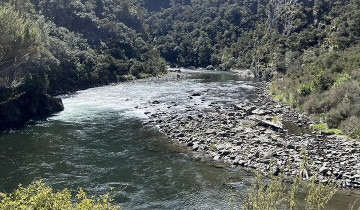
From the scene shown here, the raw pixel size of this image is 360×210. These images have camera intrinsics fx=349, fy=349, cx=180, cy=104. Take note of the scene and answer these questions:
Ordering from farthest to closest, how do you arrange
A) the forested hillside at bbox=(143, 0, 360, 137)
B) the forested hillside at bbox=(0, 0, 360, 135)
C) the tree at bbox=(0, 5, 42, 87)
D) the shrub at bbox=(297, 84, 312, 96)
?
1. the shrub at bbox=(297, 84, 312, 96)
2. the forested hillside at bbox=(0, 0, 360, 135)
3. the forested hillside at bbox=(143, 0, 360, 137)
4. the tree at bbox=(0, 5, 42, 87)

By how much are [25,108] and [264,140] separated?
3419 cm

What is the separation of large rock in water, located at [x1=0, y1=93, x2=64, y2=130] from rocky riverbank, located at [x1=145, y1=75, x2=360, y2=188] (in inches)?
A: 609

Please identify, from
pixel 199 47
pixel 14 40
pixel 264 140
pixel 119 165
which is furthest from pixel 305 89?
pixel 199 47

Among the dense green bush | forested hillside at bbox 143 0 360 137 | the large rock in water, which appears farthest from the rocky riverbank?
the large rock in water

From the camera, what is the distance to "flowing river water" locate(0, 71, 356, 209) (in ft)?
78.6

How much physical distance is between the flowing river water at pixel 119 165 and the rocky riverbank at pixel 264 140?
2.07 metres

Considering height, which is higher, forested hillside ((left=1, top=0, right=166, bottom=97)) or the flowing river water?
forested hillside ((left=1, top=0, right=166, bottom=97))

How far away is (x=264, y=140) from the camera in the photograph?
3597cm

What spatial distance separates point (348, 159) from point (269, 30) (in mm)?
112906

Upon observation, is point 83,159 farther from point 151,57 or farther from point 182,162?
point 151,57

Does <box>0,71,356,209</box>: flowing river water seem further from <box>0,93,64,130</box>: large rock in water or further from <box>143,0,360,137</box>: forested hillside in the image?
<box>143,0,360,137</box>: forested hillside

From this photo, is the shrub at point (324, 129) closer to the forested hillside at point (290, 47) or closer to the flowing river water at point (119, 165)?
the forested hillside at point (290, 47)

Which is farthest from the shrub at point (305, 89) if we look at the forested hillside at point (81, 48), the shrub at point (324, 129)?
the forested hillside at point (81, 48)

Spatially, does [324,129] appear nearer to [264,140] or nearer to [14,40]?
[264,140]
